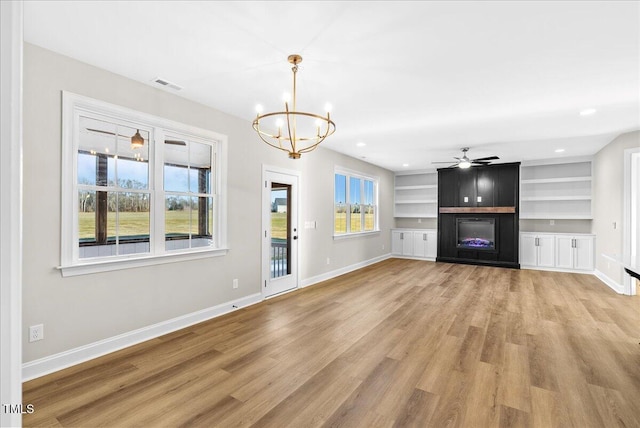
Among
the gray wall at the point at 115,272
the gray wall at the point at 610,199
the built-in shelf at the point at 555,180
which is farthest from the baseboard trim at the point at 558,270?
the gray wall at the point at 115,272

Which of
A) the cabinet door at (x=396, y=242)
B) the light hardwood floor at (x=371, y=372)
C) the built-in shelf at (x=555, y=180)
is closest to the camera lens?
the light hardwood floor at (x=371, y=372)

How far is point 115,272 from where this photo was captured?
3.09 metres

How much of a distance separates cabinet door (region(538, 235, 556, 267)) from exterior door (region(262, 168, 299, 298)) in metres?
5.99

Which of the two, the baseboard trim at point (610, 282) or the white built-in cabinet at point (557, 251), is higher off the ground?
the white built-in cabinet at point (557, 251)

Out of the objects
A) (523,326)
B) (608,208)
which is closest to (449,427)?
(523,326)

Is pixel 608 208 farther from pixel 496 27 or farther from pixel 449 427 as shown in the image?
pixel 449 427

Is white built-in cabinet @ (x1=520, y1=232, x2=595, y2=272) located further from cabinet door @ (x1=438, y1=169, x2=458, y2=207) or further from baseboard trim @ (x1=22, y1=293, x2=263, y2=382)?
baseboard trim @ (x1=22, y1=293, x2=263, y2=382)

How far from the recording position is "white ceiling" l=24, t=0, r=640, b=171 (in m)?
2.15

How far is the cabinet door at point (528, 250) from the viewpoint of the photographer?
7531 millimetres

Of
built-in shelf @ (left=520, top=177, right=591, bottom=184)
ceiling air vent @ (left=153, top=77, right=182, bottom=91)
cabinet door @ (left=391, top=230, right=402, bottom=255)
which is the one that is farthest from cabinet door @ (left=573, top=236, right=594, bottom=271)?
ceiling air vent @ (left=153, top=77, right=182, bottom=91)

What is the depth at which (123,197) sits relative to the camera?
323 cm

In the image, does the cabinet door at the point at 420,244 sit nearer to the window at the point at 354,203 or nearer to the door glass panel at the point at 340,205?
the window at the point at 354,203

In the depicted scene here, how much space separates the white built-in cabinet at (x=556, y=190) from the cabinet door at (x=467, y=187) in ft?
3.64

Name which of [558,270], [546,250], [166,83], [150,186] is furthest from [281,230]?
[558,270]
